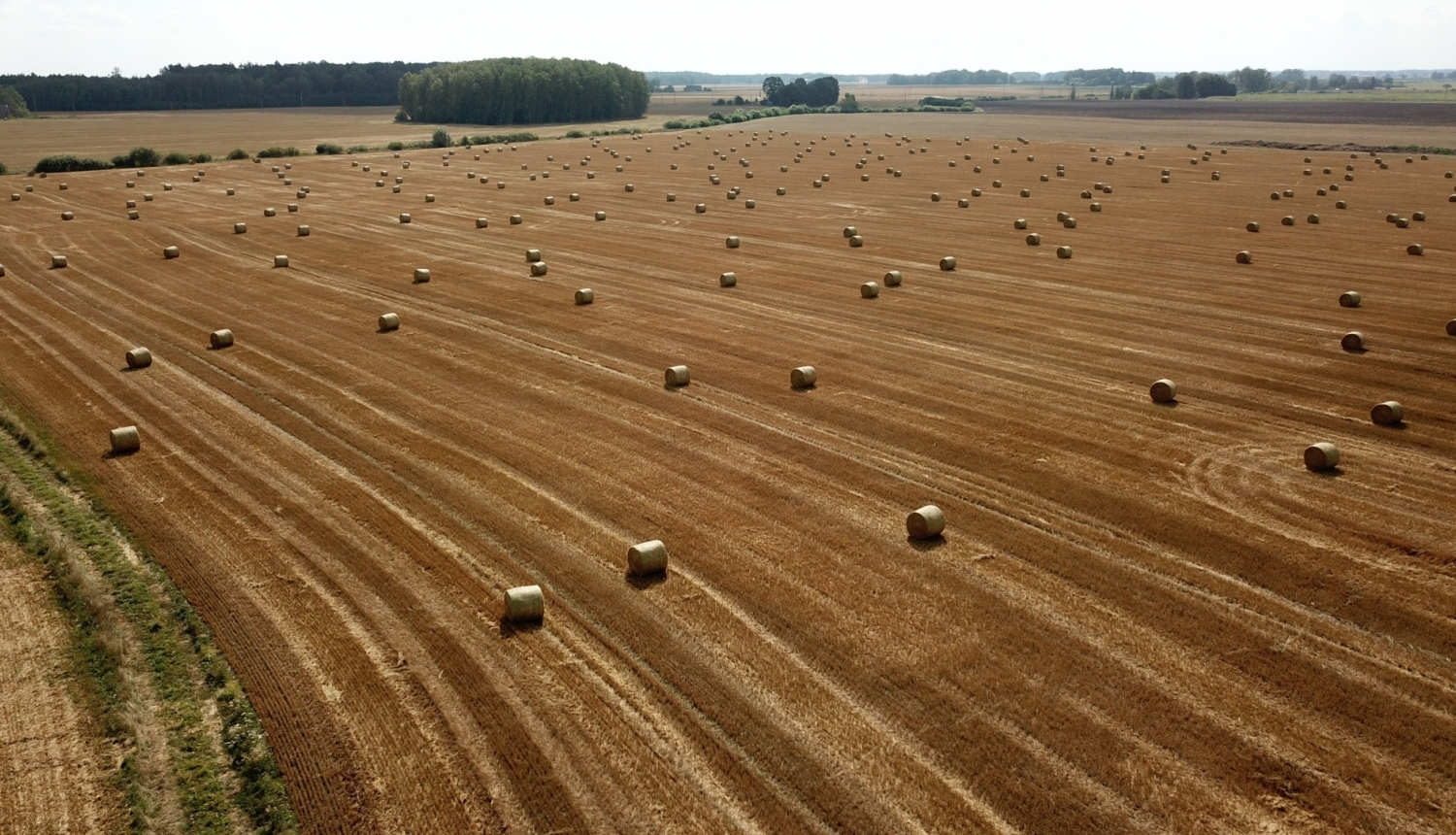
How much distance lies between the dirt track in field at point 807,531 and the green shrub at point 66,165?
4350 centimetres

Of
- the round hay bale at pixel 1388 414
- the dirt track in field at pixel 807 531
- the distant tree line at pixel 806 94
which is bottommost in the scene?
the dirt track in field at pixel 807 531

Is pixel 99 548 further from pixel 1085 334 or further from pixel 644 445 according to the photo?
pixel 1085 334

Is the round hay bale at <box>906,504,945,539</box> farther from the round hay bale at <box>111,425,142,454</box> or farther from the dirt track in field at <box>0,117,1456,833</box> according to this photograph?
the round hay bale at <box>111,425,142,454</box>

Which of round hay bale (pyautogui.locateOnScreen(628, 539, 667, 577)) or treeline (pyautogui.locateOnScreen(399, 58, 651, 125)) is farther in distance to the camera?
treeline (pyautogui.locateOnScreen(399, 58, 651, 125))

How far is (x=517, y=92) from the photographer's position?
5290 inches

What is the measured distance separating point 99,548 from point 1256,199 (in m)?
44.6

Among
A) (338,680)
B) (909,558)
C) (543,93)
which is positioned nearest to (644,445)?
(909,558)

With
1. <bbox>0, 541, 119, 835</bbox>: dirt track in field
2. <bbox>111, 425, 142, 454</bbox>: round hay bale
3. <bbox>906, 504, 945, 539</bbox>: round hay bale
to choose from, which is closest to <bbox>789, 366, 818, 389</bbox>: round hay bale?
<bbox>906, 504, 945, 539</bbox>: round hay bale

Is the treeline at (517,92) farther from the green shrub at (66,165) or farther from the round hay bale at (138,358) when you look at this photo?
the round hay bale at (138,358)

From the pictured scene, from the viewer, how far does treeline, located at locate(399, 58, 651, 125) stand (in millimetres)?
134250

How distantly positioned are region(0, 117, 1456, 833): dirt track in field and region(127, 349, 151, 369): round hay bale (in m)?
→ 0.41

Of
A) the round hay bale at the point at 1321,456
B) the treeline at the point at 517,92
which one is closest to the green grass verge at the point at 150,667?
the round hay bale at the point at 1321,456

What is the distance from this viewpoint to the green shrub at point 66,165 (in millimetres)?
66438

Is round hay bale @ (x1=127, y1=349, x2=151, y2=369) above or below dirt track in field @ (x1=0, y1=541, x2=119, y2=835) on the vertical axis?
above
